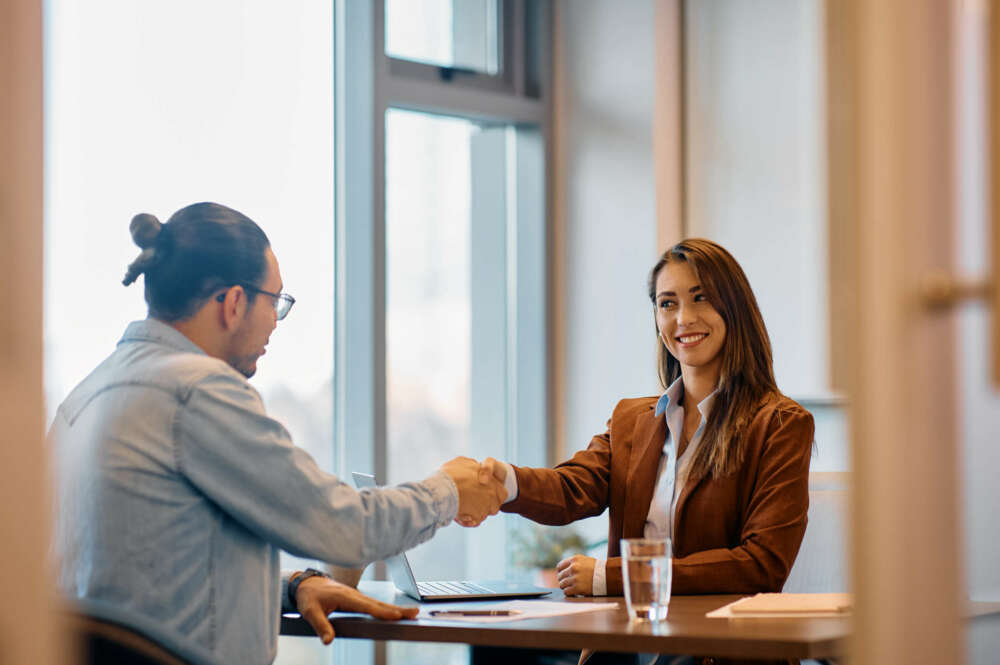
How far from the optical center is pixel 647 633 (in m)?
1.55

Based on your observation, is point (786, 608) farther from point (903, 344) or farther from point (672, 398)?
point (903, 344)

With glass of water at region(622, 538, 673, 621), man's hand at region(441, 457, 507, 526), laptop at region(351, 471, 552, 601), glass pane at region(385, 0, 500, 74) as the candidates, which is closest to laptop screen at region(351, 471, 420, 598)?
laptop at region(351, 471, 552, 601)

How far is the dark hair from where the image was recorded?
1950mm

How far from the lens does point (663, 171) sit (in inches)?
151

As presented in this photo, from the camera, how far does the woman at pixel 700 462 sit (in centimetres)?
210

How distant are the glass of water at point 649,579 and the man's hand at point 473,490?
589mm

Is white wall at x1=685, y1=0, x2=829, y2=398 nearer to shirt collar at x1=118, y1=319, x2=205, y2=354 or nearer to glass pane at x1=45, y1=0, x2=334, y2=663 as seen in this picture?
glass pane at x1=45, y1=0, x2=334, y2=663

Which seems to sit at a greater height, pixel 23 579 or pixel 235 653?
pixel 23 579

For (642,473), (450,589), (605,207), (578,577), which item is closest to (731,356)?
(642,473)

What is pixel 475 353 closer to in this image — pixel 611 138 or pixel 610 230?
pixel 610 230

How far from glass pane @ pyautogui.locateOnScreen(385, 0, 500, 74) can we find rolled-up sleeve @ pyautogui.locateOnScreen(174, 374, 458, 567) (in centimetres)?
228

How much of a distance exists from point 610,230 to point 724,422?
1.80 meters

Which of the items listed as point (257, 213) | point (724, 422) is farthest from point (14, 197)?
point (257, 213)

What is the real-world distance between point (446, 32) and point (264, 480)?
259cm
